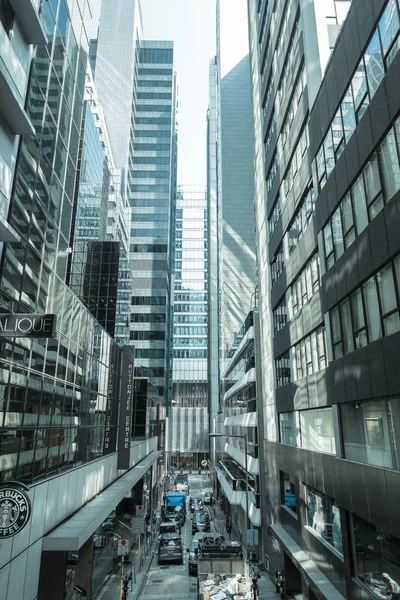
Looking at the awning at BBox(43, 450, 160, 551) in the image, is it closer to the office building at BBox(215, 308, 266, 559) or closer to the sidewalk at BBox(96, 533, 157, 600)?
the sidewalk at BBox(96, 533, 157, 600)

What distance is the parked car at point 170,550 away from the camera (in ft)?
102

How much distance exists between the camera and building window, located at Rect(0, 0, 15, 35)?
11.3 meters

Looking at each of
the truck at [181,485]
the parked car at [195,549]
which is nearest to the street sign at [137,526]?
the parked car at [195,549]

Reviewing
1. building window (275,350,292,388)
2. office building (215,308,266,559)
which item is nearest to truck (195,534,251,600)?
office building (215,308,266,559)

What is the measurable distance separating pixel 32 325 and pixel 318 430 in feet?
47.3

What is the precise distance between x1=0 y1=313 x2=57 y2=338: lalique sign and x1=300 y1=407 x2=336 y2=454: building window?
496 inches

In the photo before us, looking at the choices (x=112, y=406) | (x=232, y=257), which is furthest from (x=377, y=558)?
(x=232, y=257)

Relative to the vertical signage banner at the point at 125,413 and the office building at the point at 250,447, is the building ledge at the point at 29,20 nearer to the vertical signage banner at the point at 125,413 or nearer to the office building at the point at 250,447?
the vertical signage banner at the point at 125,413

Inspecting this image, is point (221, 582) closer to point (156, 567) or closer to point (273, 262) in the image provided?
point (156, 567)

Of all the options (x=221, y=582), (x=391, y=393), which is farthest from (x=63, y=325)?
(x=221, y=582)

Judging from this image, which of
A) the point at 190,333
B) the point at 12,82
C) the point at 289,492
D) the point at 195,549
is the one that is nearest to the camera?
the point at 12,82

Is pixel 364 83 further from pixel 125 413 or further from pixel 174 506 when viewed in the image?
pixel 174 506

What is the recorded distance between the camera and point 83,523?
51.8 feet

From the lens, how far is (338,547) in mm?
16688
